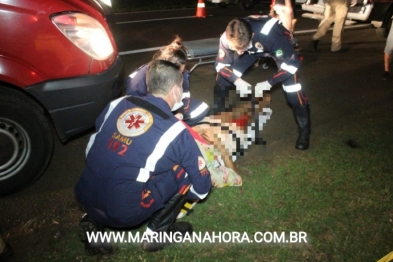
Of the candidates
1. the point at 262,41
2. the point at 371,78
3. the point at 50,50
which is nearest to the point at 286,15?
the point at 371,78

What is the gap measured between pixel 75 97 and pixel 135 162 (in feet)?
3.71

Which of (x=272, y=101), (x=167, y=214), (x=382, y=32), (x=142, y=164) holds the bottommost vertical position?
(x=272, y=101)

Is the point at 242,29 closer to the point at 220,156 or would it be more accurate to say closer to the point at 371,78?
the point at 220,156

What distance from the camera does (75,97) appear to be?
112 inches

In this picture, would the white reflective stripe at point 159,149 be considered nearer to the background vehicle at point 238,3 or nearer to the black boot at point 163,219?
the black boot at point 163,219

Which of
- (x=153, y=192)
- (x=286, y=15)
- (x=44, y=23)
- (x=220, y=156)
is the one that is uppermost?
(x=44, y=23)

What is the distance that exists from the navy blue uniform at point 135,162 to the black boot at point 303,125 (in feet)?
5.89

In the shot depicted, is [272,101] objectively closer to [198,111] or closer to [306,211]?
[198,111]

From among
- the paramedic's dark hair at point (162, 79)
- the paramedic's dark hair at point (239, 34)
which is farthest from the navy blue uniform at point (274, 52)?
the paramedic's dark hair at point (162, 79)

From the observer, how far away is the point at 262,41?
11.2ft

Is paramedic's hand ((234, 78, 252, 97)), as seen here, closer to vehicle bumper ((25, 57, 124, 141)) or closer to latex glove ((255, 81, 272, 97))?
latex glove ((255, 81, 272, 97))

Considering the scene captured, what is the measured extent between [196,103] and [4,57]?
1.74 m

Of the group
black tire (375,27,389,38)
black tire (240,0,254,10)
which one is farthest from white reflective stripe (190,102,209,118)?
black tire (240,0,254,10)

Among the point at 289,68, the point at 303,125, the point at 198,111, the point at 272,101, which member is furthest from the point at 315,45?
the point at 198,111
